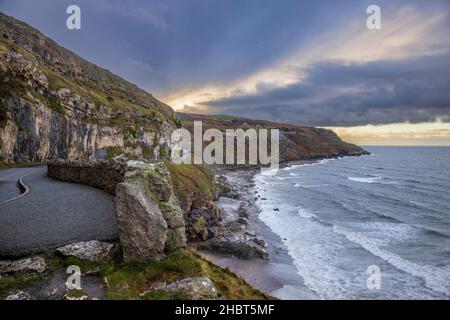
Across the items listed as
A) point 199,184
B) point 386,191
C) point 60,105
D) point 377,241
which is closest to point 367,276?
point 377,241

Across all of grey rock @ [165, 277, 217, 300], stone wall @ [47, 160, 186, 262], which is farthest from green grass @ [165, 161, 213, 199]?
grey rock @ [165, 277, 217, 300]

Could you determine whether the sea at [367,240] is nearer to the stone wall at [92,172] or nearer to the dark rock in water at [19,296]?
the stone wall at [92,172]

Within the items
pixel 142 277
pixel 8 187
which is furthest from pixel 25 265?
pixel 8 187

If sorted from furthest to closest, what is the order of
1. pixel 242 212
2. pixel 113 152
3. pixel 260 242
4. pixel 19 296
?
1. pixel 113 152
2. pixel 242 212
3. pixel 260 242
4. pixel 19 296

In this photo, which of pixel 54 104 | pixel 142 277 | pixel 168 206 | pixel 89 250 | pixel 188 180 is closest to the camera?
pixel 142 277

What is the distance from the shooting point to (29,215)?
16109 millimetres

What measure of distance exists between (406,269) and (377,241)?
296 inches

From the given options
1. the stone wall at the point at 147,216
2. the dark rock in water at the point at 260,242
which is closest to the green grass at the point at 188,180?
the dark rock in water at the point at 260,242

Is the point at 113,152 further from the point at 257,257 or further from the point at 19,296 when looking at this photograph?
the point at 19,296

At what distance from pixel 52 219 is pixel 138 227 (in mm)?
7543

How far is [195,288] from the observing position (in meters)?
9.30

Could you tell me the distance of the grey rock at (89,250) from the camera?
11250 mm
